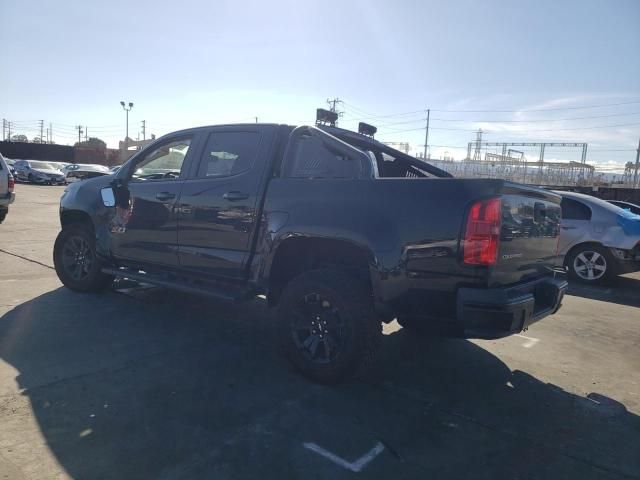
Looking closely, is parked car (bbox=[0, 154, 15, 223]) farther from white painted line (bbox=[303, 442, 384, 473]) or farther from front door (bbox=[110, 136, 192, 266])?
white painted line (bbox=[303, 442, 384, 473])

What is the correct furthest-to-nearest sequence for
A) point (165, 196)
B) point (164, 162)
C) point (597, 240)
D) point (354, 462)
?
point (597, 240) → point (164, 162) → point (165, 196) → point (354, 462)

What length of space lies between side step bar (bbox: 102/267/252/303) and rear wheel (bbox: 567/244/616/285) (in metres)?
6.30

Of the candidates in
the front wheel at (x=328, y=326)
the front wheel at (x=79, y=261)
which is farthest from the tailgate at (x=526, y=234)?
the front wheel at (x=79, y=261)

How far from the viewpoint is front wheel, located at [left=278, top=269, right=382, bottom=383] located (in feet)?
10.9

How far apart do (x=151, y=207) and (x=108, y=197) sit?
2.35ft

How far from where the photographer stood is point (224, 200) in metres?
4.09

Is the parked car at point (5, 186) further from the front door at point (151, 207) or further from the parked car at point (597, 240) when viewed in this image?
the parked car at point (597, 240)

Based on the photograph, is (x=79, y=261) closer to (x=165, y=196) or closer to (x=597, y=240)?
(x=165, y=196)

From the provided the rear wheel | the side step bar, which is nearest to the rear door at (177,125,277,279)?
the side step bar

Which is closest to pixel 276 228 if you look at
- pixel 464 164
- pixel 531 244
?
pixel 531 244

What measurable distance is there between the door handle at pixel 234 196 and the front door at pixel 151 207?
70cm

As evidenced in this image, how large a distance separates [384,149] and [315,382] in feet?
8.28

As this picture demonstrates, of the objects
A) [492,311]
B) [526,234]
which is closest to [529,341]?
[526,234]

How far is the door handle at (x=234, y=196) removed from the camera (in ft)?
13.0
